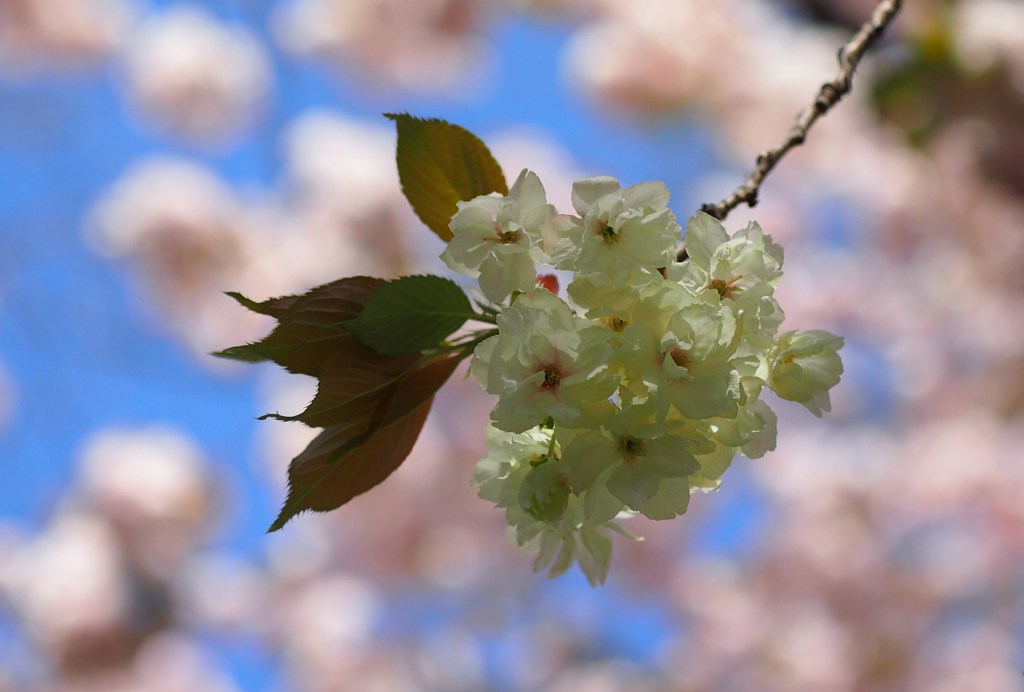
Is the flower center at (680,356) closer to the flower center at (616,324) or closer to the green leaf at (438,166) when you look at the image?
the flower center at (616,324)

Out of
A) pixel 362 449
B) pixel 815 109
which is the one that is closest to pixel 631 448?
pixel 362 449

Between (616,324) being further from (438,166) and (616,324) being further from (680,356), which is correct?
(438,166)

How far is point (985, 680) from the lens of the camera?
11.8 feet

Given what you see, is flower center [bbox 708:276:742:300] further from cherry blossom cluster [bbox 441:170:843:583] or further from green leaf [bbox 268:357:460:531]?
green leaf [bbox 268:357:460:531]

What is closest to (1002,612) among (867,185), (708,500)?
(708,500)

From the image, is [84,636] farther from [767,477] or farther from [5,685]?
[767,477]

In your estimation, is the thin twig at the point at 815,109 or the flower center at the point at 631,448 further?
the thin twig at the point at 815,109

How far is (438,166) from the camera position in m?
0.51

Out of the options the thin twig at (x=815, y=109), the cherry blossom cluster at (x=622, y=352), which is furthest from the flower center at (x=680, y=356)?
the thin twig at (x=815, y=109)

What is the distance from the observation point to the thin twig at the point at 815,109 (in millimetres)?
528

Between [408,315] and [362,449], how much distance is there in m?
0.08

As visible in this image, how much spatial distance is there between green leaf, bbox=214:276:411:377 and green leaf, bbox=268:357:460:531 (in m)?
0.02

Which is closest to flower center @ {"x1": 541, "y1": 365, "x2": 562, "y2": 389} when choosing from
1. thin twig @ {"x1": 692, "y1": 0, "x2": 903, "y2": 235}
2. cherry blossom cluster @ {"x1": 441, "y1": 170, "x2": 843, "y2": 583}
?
cherry blossom cluster @ {"x1": 441, "y1": 170, "x2": 843, "y2": 583}

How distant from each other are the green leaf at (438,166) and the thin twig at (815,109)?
0.12 metres
